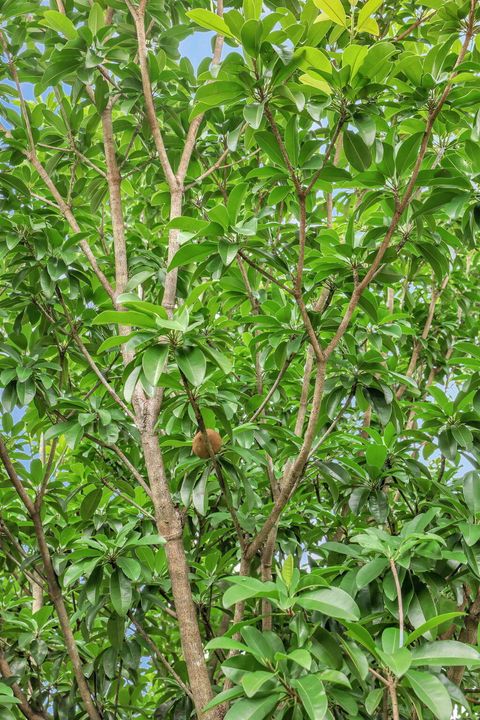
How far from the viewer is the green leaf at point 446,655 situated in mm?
1490

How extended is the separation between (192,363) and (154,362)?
0.10m

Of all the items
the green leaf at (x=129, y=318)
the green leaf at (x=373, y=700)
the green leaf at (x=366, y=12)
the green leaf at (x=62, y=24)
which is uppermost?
the green leaf at (x=62, y=24)

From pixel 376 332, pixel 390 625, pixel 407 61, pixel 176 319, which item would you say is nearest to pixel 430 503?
pixel 390 625

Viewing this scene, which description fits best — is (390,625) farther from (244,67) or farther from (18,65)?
(18,65)

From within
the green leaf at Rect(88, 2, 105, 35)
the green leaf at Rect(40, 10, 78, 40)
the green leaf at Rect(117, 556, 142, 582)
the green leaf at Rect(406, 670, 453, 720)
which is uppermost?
the green leaf at Rect(88, 2, 105, 35)

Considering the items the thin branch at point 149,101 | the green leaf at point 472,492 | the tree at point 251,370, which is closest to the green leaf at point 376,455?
the tree at point 251,370

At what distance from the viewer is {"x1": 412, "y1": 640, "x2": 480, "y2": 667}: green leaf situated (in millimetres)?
1490

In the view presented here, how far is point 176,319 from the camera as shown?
170 cm

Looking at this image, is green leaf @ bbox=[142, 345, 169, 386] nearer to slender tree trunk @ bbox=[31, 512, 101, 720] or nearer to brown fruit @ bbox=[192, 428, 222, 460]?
brown fruit @ bbox=[192, 428, 222, 460]

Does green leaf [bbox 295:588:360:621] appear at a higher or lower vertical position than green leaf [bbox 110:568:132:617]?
lower

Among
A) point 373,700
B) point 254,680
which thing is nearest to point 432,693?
point 373,700

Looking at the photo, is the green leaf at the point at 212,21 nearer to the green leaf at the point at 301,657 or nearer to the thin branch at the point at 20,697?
the green leaf at the point at 301,657

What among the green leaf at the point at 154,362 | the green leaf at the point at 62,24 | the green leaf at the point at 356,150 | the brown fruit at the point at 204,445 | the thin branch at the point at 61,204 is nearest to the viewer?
the green leaf at the point at 154,362

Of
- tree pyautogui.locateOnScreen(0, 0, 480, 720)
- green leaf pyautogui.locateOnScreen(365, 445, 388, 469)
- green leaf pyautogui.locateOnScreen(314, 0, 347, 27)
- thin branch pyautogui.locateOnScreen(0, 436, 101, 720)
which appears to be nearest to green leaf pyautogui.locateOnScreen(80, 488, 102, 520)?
tree pyautogui.locateOnScreen(0, 0, 480, 720)
